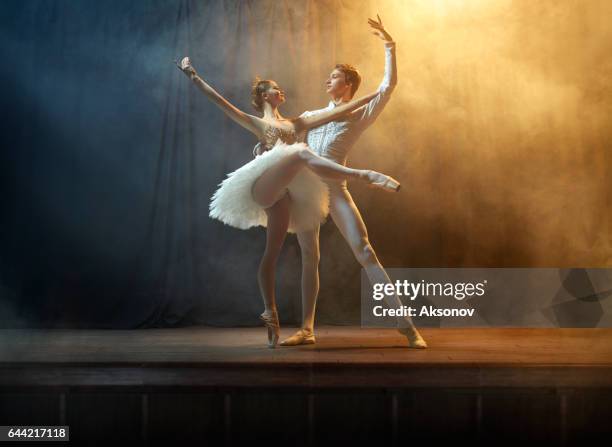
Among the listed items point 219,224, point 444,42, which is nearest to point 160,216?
point 219,224

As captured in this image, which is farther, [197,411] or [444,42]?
[444,42]

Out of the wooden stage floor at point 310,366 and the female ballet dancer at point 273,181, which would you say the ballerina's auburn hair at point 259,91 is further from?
the wooden stage floor at point 310,366

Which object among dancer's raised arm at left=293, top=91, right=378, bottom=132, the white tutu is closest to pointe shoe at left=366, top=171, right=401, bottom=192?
the white tutu

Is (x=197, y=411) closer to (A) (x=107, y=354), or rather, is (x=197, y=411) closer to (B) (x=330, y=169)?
(A) (x=107, y=354)

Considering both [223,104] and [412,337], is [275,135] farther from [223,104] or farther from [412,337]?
[412,337]

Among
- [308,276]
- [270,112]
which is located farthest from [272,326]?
[270,112]

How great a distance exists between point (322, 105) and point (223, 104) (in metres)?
1.58

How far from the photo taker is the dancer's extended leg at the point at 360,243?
Result: 11.1 ft

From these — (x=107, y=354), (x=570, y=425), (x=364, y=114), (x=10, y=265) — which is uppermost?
(x=364, y=114)

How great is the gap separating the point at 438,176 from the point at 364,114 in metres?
1.31

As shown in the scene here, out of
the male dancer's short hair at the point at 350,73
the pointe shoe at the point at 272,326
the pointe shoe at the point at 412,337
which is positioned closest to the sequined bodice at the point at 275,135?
the male dancer's short hair at the point at 350,73

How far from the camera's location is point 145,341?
383 cm

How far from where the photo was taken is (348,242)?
3586 mm

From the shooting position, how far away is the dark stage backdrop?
477 centimetres
